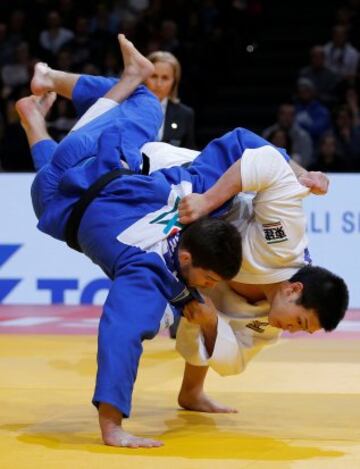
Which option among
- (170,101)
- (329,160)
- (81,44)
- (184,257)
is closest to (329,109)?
(329,160)

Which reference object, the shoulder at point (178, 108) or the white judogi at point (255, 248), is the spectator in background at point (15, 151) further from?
the white judogi at point (255, 248)

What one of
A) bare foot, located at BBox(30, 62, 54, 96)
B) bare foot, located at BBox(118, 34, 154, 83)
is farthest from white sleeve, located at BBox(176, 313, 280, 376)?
bare foot, located at BBox(30, 62, 54, 96)

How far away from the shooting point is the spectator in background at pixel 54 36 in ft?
39.1

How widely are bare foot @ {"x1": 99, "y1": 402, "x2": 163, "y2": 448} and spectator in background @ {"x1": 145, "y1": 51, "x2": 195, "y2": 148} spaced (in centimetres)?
336

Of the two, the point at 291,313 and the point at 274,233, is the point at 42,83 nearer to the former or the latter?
the point at 274,233

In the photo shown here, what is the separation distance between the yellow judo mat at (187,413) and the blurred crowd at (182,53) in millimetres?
3976

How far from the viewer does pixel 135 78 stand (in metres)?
4.86

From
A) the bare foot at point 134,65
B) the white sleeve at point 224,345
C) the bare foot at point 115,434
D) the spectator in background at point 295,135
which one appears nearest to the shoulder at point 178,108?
the bare foot at point 134,65

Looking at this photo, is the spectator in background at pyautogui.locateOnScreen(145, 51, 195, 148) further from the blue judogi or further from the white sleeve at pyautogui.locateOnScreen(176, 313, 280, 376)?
the white sleeve at pyautogui.locateOnScreen(176, 313, 280, 376)

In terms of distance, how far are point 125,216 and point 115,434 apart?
80 cm

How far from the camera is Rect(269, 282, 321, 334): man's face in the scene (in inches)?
156

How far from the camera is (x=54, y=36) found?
12000 millimetres

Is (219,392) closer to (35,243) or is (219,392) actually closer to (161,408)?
(161,408)

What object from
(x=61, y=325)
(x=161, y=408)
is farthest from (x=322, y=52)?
(x=161, y=408)
